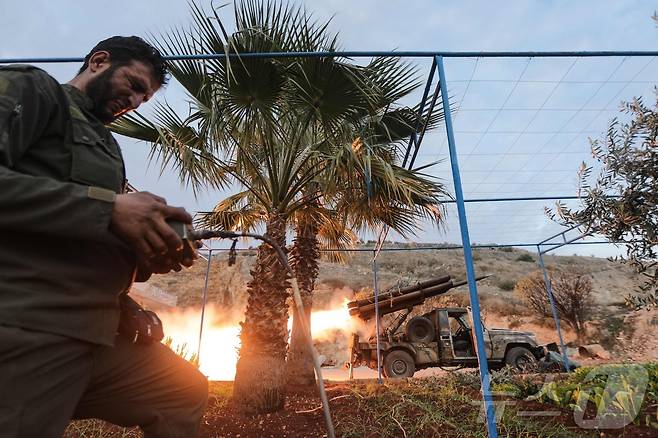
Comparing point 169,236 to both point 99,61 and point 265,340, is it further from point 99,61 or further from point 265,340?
point 265,340

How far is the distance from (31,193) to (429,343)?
10.7 m

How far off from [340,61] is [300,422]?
13.3 feet

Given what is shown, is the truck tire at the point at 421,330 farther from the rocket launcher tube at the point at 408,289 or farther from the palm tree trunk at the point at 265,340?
the palm tree trunk at the point at 265,340

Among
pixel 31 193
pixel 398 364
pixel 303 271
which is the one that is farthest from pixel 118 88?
pixel 398 364

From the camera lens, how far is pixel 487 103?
466cm

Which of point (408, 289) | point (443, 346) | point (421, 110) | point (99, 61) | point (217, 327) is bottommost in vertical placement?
point (443, 346)

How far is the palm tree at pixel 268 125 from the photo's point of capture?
4066 millimetres

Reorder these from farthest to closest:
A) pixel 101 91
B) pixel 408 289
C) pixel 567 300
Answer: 1. pixel 567 300
2. pixel 408 289
3. pixel 101 91

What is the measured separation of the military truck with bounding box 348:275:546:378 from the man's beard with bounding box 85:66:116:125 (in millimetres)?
9218

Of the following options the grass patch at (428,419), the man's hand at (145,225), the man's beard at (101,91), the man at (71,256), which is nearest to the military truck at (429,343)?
the grass patch at (428,419)

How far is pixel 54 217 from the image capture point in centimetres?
88

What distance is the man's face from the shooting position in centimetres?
136

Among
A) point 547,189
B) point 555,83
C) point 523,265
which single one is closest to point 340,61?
point 555,83

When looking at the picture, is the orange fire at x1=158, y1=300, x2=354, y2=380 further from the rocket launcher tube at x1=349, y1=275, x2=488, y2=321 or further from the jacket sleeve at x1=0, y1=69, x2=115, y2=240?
the jacket sleeve at x1=0, y1=69, x2=115, y2=240
